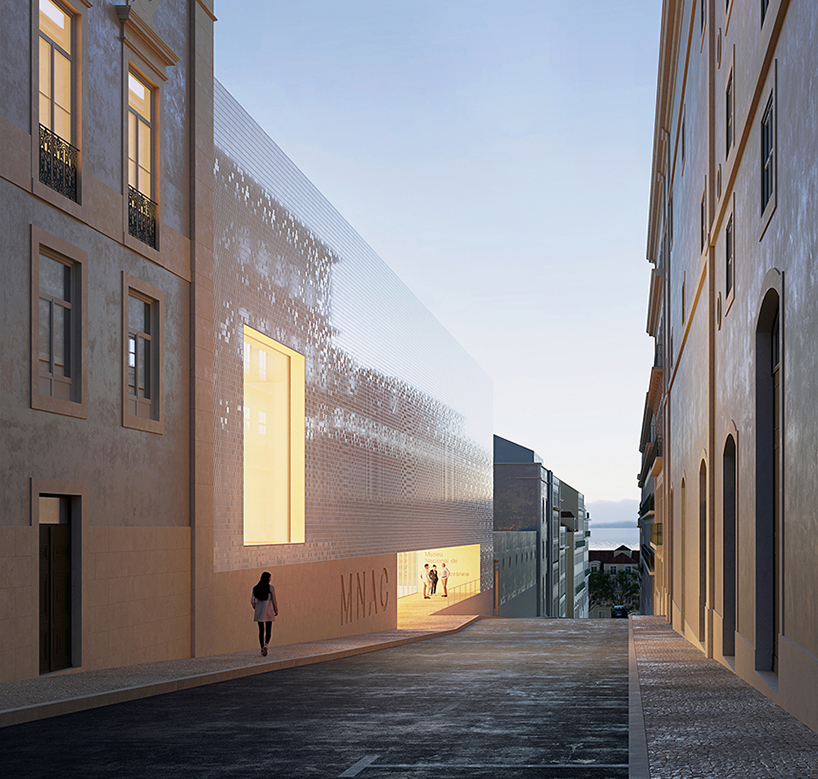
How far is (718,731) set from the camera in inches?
354

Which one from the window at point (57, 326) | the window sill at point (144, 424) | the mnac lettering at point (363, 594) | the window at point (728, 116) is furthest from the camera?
the mnac lettering at point (363, 594)

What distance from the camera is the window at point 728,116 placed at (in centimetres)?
1588

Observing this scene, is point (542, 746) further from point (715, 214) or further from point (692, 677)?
point (715, 214)

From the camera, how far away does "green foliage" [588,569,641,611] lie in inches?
6373

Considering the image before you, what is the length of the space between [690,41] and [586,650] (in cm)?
1445

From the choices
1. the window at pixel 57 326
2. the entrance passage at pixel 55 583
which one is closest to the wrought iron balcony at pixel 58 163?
the window at pixel 57 326

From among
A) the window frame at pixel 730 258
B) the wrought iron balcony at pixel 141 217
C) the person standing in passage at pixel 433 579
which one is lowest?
the person standing in passage at pixel 433 579

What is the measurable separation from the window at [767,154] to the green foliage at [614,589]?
154325 mm

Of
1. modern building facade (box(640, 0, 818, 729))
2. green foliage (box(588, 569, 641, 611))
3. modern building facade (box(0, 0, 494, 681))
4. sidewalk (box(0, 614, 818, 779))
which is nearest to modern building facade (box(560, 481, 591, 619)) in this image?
green foliage (box(588, 569, 641, 611))

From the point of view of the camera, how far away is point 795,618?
977cm

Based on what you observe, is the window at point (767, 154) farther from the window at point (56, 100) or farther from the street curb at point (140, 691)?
the window at point (56, 100)

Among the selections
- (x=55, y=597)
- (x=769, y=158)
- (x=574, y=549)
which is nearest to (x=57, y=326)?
(x=55, y=597)

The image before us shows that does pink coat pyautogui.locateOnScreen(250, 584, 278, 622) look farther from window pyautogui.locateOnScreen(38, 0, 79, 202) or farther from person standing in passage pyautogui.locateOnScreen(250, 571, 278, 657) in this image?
window pyautogui.locateOnScreen(38, 0, 79, 202)

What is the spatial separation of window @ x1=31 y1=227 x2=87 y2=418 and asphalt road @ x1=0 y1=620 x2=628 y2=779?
4750 mm
